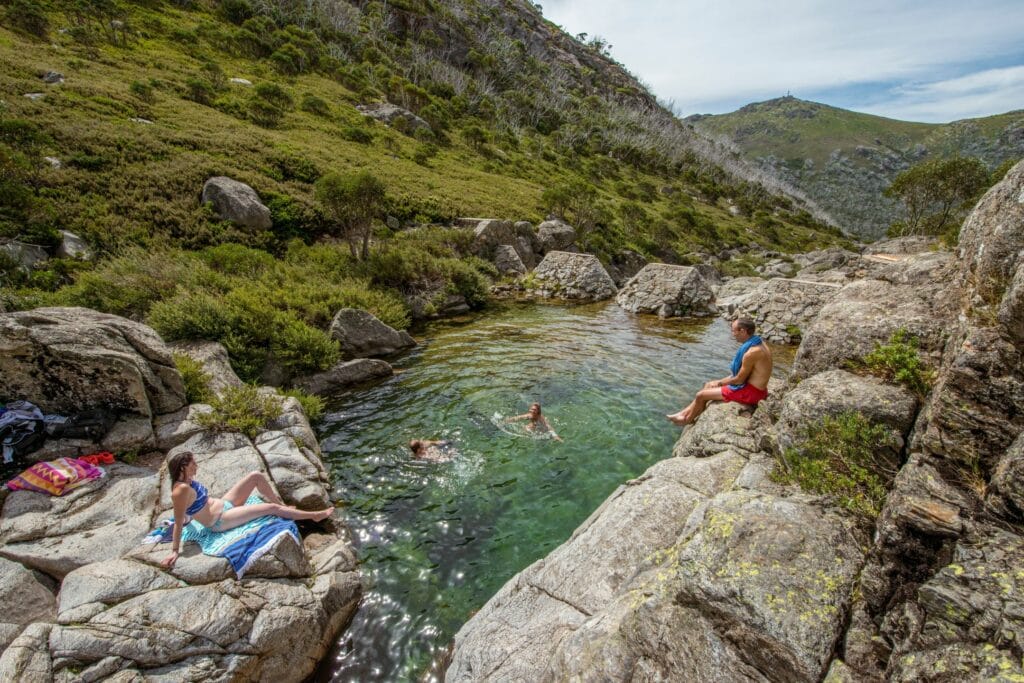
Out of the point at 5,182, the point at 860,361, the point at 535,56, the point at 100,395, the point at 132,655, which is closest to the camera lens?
the point at 132,655

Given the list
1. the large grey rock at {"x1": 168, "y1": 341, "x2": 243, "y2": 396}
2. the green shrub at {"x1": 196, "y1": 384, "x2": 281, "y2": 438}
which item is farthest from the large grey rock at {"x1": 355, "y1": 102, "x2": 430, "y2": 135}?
the green shrub at {"x1": 196, "y1": 384, "x2": 281, "y2": 438}

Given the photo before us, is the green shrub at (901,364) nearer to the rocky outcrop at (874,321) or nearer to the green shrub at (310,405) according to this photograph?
the rocky outcrop at (874,321)

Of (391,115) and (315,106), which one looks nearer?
(315,106)

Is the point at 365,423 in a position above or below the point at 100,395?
below

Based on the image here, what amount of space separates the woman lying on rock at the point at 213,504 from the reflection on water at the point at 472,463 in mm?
1736

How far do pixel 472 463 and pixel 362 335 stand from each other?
8829mm

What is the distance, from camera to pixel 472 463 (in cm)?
1077

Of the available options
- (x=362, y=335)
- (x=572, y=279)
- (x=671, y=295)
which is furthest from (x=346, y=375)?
(x=572, y=279)

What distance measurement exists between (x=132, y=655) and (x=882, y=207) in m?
222

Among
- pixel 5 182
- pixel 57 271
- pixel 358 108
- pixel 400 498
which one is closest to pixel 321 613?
pixel 400 498

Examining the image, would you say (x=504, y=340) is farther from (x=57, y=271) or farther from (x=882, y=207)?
(x=882, y=207)

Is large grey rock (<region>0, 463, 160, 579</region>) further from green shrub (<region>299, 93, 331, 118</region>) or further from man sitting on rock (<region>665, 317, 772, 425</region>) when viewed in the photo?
green shrub (<region>299, 93, 331, 118</region>)

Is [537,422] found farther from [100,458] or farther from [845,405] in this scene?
[100,458]

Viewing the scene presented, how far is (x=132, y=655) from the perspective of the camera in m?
5.28
